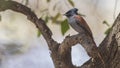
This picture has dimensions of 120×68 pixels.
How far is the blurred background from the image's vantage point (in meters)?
2.47

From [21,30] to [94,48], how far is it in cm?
176

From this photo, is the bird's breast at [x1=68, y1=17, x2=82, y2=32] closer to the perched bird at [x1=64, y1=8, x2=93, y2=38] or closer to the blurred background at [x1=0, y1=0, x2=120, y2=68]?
the perched bird at [x1=64, y1=8, x2=93, y2=38]

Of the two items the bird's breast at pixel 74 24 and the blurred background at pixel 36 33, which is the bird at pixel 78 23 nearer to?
the bird's breast at pixel 74 24

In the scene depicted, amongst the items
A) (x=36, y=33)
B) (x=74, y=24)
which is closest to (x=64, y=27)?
(x=74, y=24)

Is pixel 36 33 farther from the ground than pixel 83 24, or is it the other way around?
pixel 83 24

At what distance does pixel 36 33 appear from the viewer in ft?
8.17

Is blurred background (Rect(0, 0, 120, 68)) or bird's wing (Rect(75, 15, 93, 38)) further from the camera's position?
blurred background (Rect(0, 0, 120, 68))

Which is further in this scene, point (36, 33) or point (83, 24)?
point (36, 33)

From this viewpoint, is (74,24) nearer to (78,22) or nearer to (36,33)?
(78,22)

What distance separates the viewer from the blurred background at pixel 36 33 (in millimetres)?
2471

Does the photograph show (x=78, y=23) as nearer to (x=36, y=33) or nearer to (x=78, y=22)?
(x=78, y=22)

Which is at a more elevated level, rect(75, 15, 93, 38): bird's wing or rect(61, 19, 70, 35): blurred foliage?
rect(75, 15, 93, 38): bird's wing

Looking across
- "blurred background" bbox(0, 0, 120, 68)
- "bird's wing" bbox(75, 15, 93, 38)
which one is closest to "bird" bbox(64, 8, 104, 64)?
"bird's wing" bbox(75, 15, 93, 38)

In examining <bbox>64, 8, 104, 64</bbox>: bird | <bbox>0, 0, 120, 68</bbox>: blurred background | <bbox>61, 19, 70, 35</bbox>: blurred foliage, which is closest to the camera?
<bbox>64, 8, 104, 64</bbox>: bird
